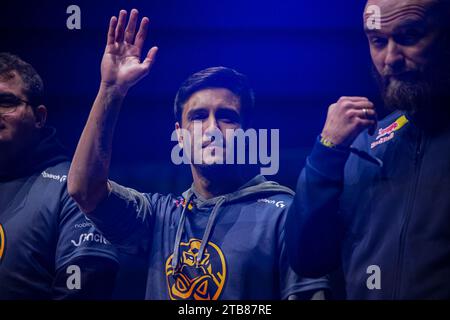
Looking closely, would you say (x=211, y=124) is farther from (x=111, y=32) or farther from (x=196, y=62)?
(x=111, y=32)

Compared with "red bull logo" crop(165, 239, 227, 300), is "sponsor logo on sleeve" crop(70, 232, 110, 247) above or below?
above

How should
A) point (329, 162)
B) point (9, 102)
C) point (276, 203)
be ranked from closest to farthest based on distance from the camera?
point (329, 162) → point (276, 203) → point (9, 102)

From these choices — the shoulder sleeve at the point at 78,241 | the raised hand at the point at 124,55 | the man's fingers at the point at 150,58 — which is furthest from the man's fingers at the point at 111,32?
the shoulder sleeve at the point at 78,241

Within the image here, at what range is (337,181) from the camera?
2.26 metres

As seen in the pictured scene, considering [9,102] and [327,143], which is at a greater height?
[9,102]

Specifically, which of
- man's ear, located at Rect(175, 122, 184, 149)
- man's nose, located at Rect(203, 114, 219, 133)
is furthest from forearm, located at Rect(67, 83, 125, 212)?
man's nose, located at Rect(203, 114, 219, 133)

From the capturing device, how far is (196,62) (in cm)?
256

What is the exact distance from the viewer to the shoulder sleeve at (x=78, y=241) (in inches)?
98.3

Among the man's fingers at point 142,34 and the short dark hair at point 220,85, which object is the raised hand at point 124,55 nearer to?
the man's fingers at point 142,34

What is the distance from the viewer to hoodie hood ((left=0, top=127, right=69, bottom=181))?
2.62 meters

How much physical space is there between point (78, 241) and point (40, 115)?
0.57m

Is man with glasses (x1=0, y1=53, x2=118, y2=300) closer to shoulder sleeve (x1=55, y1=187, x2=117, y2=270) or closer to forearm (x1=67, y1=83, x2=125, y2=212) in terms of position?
shoulder sleeve (x1=55, y1=187, x2=117, y2=270)

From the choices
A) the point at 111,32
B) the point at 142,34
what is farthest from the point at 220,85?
the point at 111,32

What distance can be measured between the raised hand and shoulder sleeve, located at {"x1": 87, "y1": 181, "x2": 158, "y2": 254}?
0.42 metres
